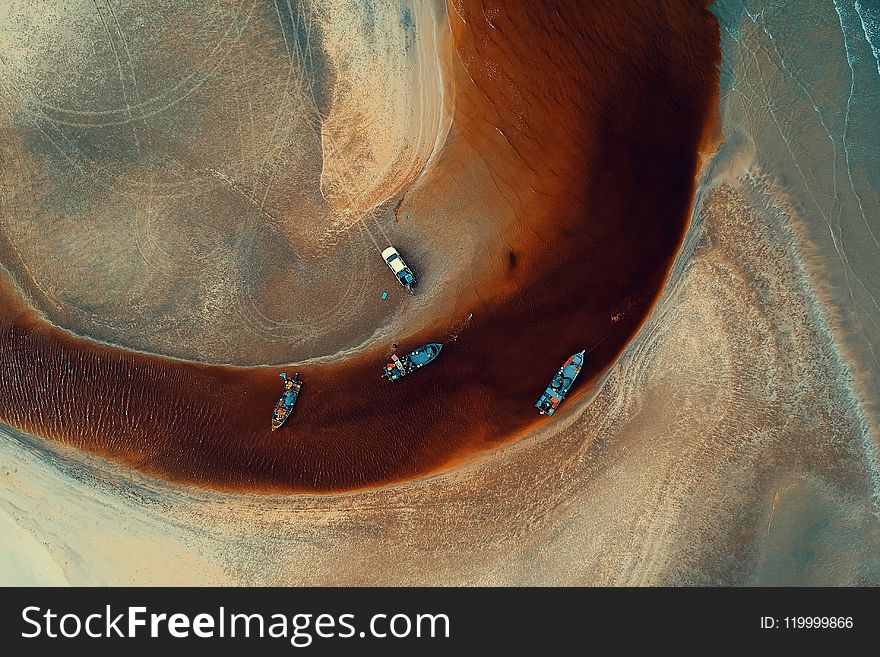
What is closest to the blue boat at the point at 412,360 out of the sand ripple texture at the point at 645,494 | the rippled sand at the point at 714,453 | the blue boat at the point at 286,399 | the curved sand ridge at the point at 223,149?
the curved sand ridge at the point at 223,149

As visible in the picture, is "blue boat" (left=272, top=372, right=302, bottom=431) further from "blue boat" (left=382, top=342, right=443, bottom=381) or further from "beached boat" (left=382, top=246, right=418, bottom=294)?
"beached boat" (left=382, top=246, right=418, bottom=294)

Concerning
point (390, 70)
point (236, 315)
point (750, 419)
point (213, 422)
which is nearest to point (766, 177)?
point (750, 419)

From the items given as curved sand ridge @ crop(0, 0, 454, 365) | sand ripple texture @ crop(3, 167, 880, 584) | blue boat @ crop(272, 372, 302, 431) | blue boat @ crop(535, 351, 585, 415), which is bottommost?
sand ripple texture @ crop(3, 167, 880, 584)

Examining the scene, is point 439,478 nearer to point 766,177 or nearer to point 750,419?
point 750,419

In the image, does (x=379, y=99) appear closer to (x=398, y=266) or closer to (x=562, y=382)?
(x=398, y=266)

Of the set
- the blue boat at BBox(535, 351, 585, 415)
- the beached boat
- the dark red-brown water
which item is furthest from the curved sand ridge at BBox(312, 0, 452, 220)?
the blue boat at BBox(535, 351, 585, 415)

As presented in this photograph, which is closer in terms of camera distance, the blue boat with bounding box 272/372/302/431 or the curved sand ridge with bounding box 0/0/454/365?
the curved sand ridge with bounding box 0/0/454/365
